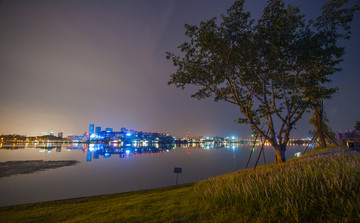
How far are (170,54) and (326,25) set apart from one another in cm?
1264

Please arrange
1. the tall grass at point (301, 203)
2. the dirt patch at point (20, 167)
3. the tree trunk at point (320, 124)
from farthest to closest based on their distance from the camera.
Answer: the dirt patch at point (20, 167) → the tree trunk at point (320, 124) → the tall grass at point (301, 203)

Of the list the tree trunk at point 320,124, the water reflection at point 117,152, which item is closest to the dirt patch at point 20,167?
the water reflection at point 117,152

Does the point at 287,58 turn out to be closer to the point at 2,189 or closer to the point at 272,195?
the point at 272,195

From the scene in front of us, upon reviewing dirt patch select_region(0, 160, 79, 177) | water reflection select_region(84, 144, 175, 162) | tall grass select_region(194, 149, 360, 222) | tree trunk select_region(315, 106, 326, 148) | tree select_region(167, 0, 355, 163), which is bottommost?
water reflection select_region(84, 144, 175, 162)

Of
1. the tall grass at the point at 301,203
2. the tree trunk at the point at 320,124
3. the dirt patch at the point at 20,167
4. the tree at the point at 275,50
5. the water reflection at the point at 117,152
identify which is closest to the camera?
the tall grass at the point at 301,203

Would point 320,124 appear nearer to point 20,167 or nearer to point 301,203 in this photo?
point 301,203

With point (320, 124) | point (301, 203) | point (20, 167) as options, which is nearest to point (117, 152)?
point (20, 167)

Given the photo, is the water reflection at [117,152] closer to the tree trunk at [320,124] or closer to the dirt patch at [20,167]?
the dirt patch at [20,167]

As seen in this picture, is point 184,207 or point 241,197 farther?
point 184,207

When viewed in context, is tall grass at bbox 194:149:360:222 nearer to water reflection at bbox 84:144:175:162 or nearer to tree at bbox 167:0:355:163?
tree at bbox 167:0:355:163

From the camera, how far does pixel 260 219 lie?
4051 millimetres

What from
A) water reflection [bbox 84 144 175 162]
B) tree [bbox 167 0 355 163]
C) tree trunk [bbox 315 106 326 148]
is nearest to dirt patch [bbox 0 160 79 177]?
water reflection [bbox 84 144 175 162]

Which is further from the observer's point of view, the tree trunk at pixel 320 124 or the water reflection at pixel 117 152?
the water reflection at pixel 117 152

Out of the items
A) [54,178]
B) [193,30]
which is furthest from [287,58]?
[54,178]
